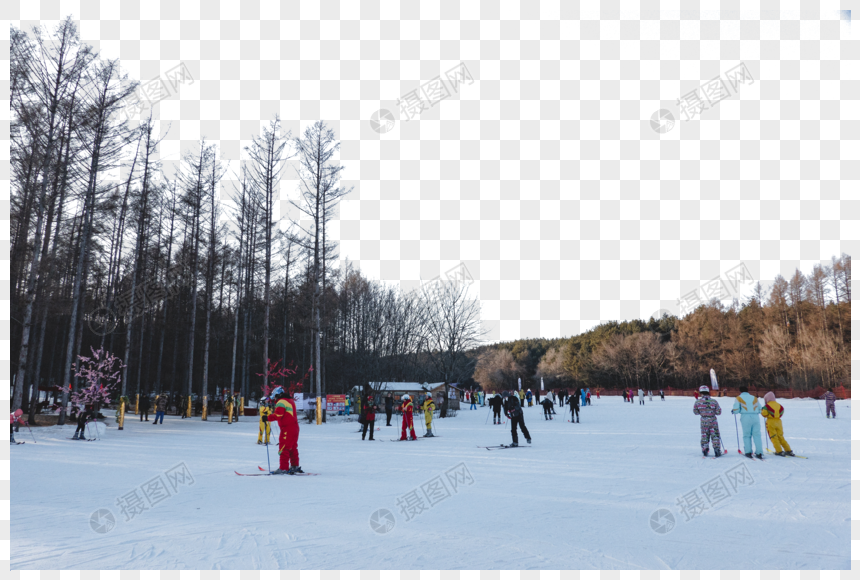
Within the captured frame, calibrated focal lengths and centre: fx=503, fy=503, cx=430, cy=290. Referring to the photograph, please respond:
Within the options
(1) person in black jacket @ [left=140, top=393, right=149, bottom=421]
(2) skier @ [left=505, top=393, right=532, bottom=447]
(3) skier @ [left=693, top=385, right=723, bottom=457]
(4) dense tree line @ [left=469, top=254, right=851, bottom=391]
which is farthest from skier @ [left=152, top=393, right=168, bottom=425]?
(4) dense tree line @ [left=469, top=254, right=851, bottom=391]

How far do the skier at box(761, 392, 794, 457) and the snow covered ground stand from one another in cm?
51

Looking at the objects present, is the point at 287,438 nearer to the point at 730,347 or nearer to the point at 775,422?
the point at 775,422

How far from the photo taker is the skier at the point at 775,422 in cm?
1042

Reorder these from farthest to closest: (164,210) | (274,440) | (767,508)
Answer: (164,210)
(274,440)
(767,508)

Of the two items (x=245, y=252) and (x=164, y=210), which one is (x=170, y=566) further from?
(x=164, y=210)

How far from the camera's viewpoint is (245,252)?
29.6 m

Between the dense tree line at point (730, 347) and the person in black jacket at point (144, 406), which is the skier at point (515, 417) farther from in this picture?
the dense tree line at point (730, 347)

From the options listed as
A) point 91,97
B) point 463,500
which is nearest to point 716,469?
point 463,500

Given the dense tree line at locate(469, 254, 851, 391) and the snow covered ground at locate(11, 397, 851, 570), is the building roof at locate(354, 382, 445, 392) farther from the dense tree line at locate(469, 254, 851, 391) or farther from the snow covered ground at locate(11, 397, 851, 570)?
the dense tree line at locate(469, 254, 851, 391)

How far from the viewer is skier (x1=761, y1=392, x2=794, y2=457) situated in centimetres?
1042

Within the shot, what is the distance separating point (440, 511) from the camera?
609 centimetres

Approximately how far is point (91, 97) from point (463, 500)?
21.5 m

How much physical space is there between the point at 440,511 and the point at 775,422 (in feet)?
27.4

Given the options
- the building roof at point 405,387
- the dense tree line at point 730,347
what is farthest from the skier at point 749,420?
the dense tree line at point 730,347
